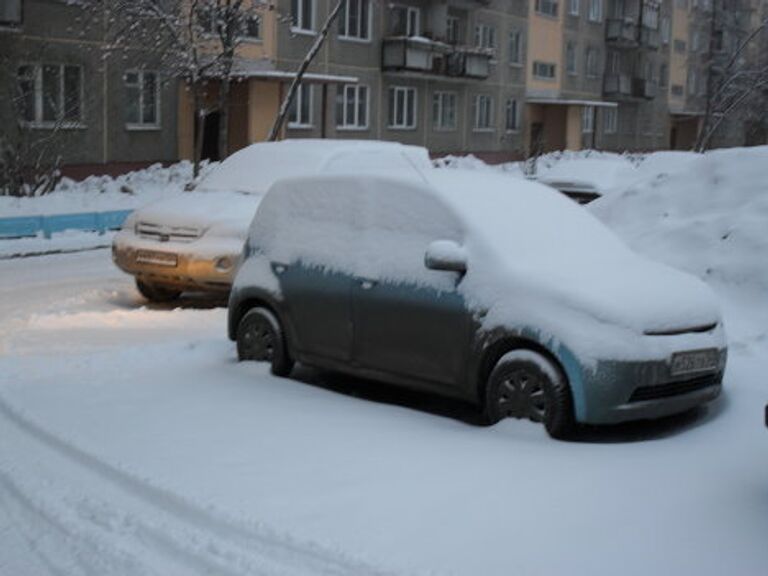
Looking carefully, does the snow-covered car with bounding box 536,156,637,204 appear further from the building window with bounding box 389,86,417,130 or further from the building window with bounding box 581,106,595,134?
the building window with bounding box 581,106,595,134

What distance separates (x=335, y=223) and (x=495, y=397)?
1995 mm

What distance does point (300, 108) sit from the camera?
112 feet

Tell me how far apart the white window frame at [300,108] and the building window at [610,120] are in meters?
27.5

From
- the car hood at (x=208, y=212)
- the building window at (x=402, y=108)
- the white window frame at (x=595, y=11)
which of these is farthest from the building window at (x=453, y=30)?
the car hood at (x=208, y=212)

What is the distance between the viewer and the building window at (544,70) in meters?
49.8

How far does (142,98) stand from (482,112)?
66.0ft

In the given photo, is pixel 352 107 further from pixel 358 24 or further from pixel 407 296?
pixel 407 296

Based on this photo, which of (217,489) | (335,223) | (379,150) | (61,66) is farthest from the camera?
(61,66)

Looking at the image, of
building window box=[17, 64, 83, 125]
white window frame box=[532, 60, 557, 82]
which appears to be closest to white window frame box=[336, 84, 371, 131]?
building window box=[17, 64, 83, 125]

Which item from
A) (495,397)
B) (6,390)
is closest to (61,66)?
(6,390)

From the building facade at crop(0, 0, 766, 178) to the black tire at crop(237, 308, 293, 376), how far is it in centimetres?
1601

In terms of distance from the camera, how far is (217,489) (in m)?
5.40

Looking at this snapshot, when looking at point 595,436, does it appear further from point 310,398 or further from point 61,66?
point 61,66

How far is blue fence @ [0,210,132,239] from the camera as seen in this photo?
57.1ft
